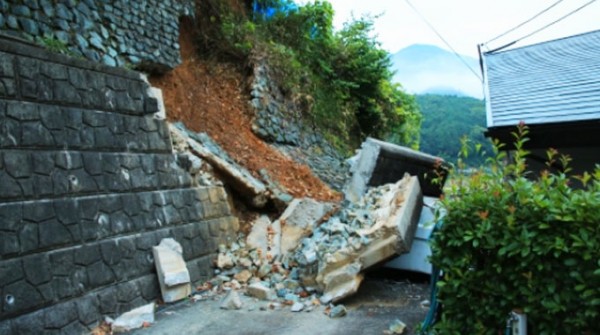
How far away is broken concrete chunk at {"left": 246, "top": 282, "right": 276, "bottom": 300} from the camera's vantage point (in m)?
4.75

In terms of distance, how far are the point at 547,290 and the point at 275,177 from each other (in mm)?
5374

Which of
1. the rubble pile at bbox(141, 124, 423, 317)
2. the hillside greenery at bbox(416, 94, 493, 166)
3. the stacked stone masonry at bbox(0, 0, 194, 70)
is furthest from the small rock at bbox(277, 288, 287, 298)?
the hillside greenery at bbox(416, 94, 493, 166)

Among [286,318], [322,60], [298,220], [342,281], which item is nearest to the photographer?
[286,318]

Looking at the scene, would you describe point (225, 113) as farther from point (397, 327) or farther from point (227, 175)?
point (397, 327)

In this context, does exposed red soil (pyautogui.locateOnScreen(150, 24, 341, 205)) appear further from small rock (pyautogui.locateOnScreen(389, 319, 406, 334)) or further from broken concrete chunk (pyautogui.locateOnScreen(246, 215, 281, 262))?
small rock (pyautogui.locateOnScreen(389, 319, 406, 334))

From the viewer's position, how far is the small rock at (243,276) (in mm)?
5273

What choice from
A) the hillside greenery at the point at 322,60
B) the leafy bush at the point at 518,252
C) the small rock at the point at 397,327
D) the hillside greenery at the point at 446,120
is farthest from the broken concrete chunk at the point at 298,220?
the hillside greenery at the point at 446,120

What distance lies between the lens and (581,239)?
93.6 inches

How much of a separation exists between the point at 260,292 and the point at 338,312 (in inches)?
38.6

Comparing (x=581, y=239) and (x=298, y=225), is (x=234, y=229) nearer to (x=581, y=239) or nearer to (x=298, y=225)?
(x=298, y=225)

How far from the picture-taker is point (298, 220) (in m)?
6.19

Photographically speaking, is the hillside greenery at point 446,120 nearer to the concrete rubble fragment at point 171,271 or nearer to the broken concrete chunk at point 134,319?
the concrete rubble fragment at point 171,271

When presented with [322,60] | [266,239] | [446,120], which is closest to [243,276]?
[266,239]

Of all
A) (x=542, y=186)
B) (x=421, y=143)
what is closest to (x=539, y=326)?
(x=542, y=186)
